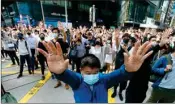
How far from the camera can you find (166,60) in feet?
7.25

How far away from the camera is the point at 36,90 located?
4047 mm

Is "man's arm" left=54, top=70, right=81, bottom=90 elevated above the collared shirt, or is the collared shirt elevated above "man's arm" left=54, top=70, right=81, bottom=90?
"man's arm" left=54, top=70, right=81, bottom=90

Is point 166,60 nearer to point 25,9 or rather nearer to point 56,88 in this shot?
point 56,88

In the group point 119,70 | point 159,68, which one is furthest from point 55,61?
point 159,68

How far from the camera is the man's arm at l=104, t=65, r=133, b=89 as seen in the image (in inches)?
53.8

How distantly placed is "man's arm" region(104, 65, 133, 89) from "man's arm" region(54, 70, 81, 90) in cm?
25

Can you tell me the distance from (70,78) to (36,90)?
2951 mm

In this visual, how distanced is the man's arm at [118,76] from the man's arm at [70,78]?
0.25 metres

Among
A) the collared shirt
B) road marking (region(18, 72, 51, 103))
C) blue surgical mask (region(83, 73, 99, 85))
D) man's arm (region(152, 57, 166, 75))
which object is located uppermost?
blue surgical mask (region(83, 73, 99, 85))

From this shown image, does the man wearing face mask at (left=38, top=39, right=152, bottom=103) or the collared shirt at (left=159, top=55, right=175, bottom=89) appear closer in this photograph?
the man wearing face mask at (left=38, top=39, right=152, bottom=103)

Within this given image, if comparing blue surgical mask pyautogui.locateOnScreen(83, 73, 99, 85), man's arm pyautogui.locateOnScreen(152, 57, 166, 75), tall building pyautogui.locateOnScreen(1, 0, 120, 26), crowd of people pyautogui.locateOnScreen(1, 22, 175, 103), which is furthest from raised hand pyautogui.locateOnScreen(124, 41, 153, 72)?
tall building pyautogui.locateOnScreen(1, 0, 120, 26)

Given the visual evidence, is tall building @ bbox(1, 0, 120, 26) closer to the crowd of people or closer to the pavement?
the pavement

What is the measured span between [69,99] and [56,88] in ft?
2.17

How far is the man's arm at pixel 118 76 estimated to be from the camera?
1365 mm
